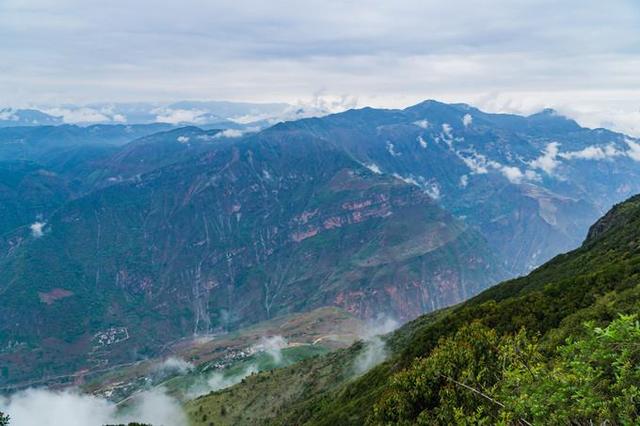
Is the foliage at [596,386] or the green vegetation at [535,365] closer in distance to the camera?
the foliage at [596,386]

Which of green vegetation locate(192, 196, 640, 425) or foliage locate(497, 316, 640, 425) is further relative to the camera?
green vegetation locate(192, 196, 640, 425)

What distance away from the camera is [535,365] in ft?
105

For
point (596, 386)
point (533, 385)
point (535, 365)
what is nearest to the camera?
point (596, 386)

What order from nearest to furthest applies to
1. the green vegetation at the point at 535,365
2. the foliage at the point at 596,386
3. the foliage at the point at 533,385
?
A: the foliage at the point at 596,386, the foliage at the point at 533,385, the green vegetation at the point at 535,365

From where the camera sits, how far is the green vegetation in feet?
70.6

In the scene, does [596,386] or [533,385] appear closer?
[596,386]

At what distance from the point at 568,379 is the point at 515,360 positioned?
8.82 metres

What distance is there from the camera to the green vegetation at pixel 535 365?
21.5 metres

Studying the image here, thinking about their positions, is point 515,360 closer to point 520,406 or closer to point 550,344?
point 520,406

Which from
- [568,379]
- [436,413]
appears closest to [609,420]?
[568,379]

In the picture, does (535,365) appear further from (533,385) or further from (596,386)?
(596,386)

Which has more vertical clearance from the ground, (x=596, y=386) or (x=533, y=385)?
(x=596, y=386)

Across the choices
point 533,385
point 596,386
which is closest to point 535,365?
point 533,385

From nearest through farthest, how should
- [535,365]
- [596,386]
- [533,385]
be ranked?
[596,386]
[533,385]
[535,365]
